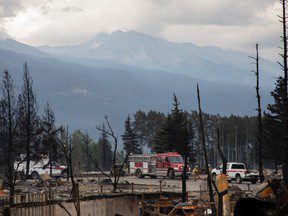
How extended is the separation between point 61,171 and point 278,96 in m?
26.1

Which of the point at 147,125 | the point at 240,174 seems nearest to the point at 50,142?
the point at 240,174

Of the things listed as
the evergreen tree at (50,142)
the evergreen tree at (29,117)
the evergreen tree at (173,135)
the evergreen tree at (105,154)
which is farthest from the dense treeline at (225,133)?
the evergreen tree at (50,142)

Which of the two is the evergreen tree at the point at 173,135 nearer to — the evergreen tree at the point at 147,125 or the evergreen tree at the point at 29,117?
the evergreen tree at the point at 29,117

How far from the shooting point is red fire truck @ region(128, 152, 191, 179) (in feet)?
192


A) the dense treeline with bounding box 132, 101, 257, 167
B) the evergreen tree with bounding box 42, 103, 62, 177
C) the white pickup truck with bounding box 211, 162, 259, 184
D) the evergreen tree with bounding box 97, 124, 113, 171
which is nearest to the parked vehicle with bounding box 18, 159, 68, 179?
the evergreen tree with bounding box 42, 103, 62, 177

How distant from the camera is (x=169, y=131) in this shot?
8131cm

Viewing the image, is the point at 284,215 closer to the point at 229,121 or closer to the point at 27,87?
the point at 27,87

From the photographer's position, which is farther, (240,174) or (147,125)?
(147,125)

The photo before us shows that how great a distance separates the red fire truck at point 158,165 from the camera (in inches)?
2303

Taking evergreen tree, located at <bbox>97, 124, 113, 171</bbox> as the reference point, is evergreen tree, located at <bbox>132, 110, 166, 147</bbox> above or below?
above

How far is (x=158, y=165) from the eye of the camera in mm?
60188

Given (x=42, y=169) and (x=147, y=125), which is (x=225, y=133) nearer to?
(x=147, y=125)

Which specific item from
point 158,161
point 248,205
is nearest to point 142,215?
point 248,205

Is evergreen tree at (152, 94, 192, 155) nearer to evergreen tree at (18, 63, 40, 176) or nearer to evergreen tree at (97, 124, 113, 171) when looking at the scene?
evergreen tree at (18, 63, 40, 176)
